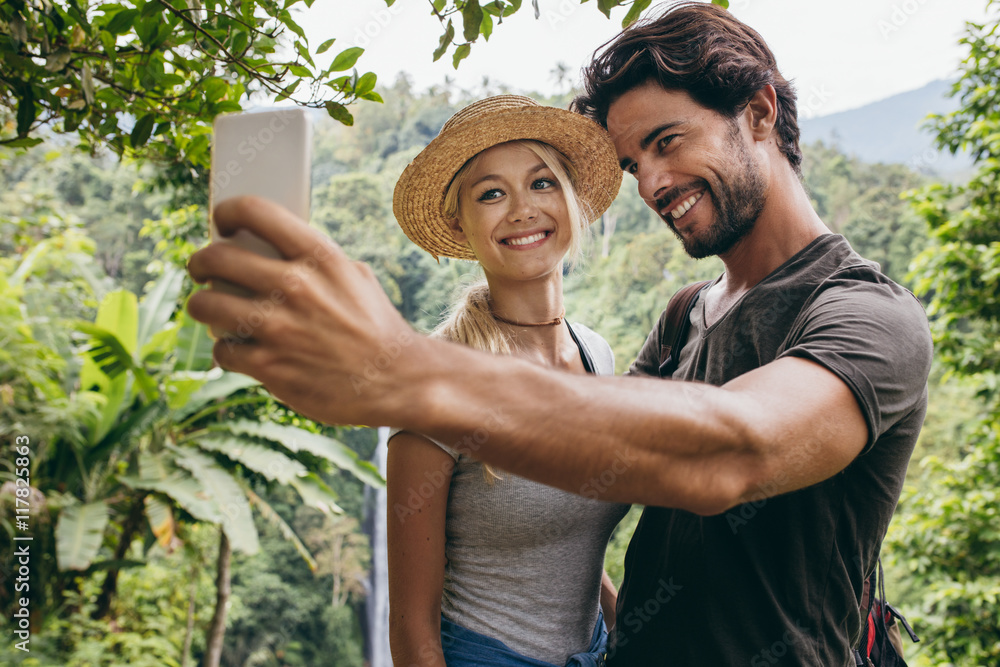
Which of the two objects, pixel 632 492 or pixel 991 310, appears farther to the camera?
pixel 991 310

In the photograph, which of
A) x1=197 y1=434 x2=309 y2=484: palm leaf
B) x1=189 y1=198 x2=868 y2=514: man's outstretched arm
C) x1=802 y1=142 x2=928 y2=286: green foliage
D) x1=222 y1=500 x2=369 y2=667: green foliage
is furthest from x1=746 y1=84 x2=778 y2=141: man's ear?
x1=802 y1=142 x2=928 y2=286: green foliage

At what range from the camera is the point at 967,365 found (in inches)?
152

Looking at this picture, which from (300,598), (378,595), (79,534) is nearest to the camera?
(79,534)

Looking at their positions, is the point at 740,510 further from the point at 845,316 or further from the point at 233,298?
the point at 233,298

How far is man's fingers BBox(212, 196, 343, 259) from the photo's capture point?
0.55 meters

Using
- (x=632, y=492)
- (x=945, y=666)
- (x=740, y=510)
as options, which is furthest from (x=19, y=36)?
(x=945, y=666)

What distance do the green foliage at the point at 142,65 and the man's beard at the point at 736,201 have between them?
88 centimetres

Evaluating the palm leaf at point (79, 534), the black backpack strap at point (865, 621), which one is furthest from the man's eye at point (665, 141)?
the palm leaf at point (79, 534)

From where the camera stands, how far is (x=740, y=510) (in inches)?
49.8

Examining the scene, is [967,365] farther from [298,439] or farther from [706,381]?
[298,439]

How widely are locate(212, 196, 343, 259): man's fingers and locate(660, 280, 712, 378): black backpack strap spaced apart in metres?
1.31

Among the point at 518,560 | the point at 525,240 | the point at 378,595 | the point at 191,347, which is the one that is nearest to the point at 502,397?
the point at 518,560

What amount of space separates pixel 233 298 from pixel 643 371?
1.52m

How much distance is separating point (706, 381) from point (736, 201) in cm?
48
